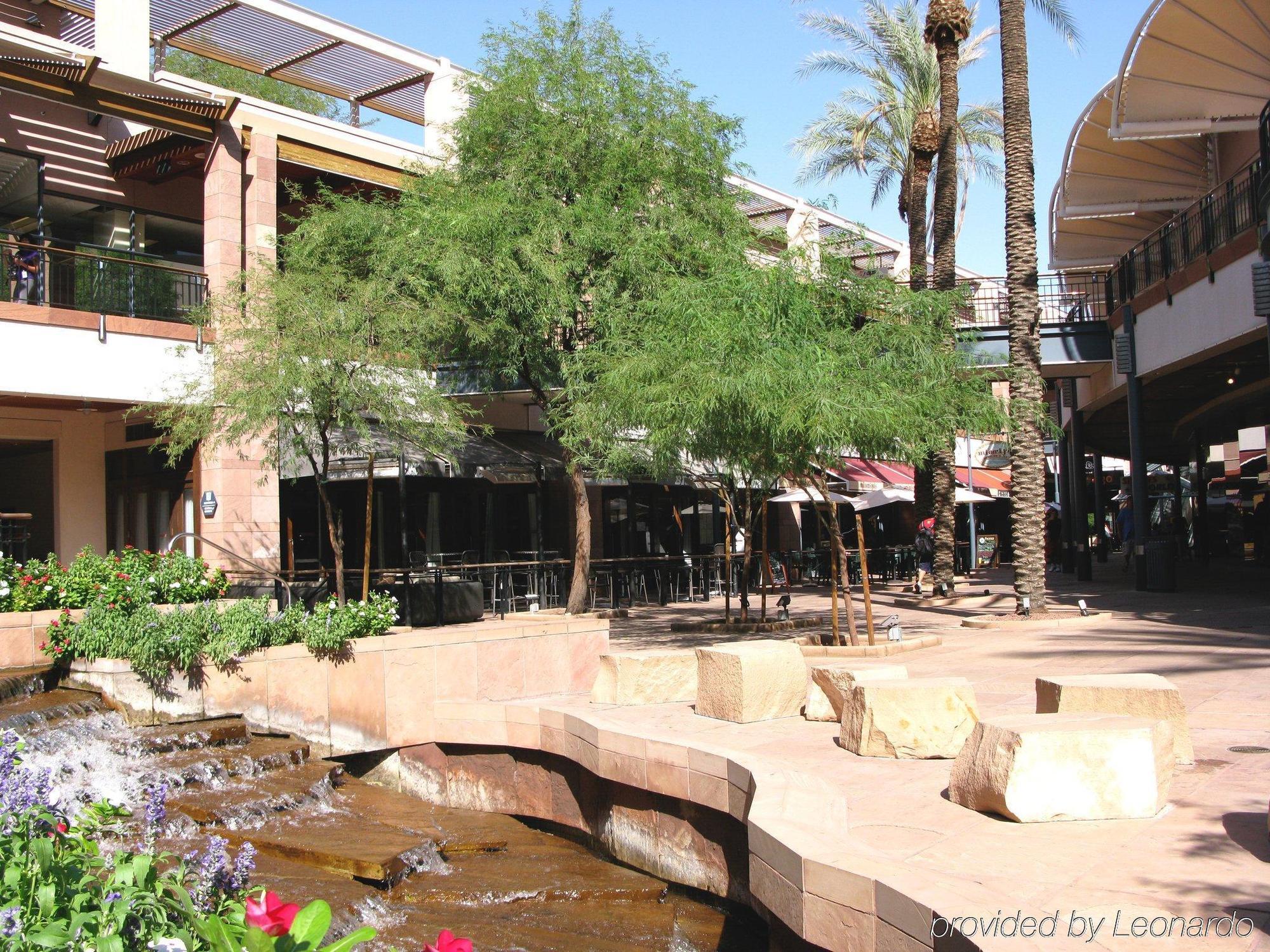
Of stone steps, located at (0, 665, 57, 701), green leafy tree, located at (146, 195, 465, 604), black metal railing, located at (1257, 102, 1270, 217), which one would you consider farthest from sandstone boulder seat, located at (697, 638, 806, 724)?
black metal railing, located at (1257, 102, 1270, 217)

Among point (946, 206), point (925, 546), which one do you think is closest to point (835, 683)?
point (946, 206)

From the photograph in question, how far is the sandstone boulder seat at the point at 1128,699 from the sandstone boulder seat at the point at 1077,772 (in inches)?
35.6

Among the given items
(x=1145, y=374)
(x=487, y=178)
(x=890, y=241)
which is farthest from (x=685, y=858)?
(x=890, y=241)

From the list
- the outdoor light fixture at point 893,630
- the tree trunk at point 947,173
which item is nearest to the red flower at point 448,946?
the outdoor light fixture at point 893,630

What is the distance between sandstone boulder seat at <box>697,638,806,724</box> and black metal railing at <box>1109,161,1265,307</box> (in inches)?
357

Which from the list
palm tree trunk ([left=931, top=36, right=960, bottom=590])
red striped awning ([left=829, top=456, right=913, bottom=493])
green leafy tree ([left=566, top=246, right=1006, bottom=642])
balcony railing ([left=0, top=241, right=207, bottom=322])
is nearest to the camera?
green leafy tree ([left=566, top=246, right=1006, bottom=642])

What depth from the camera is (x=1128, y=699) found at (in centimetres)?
694

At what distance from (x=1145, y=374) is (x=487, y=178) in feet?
41.3

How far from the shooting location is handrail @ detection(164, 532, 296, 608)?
1584 cm

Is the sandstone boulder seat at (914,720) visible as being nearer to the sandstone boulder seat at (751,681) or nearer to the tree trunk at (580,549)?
the sandstone boulder seat at (751,681)

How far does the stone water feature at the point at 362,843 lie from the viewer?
278 inches

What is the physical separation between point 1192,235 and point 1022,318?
151 inches

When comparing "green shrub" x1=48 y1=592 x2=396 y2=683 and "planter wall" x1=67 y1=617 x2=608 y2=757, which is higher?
"green shrub" x1=48 y1=592 x2=396 y2=683

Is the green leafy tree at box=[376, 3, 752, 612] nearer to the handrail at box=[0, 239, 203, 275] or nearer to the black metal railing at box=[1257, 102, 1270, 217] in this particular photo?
the handrail at box=[0, 239, 203, 275]
